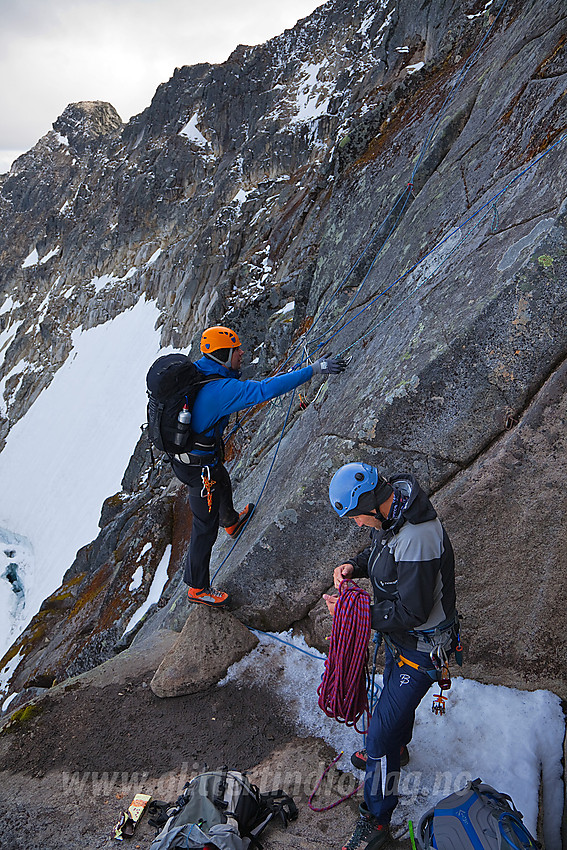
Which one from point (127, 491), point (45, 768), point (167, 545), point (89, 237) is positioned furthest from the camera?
point (89, 237)

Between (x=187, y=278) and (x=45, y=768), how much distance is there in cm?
4390

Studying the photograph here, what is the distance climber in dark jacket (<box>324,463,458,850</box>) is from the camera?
11.2 ft

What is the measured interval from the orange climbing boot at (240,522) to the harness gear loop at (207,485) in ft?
3.07

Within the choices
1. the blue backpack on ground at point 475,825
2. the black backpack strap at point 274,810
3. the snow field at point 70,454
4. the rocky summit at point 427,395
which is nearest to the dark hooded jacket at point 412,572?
the blue backpack on ground at point 475,825

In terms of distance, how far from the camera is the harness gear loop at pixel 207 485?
6.11 metres

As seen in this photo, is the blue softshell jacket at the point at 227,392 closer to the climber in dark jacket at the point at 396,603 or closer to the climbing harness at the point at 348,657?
the climber in dark jacket at the point at 396,603

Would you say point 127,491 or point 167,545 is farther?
point 127,491

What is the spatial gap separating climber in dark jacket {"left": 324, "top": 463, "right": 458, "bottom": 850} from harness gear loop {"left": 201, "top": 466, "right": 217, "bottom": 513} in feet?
8.00

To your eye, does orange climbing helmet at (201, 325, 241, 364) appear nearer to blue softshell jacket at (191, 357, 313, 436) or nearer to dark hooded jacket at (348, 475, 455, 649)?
blue softshell jacket at (191, 357, 313, 436)

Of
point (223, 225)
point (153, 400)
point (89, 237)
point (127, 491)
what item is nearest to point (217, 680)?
point (153, 400)

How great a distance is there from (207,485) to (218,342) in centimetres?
174

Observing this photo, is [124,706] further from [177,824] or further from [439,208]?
[439,208]

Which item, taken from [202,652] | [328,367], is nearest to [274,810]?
[202,652]

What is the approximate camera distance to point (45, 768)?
5.09 metres
